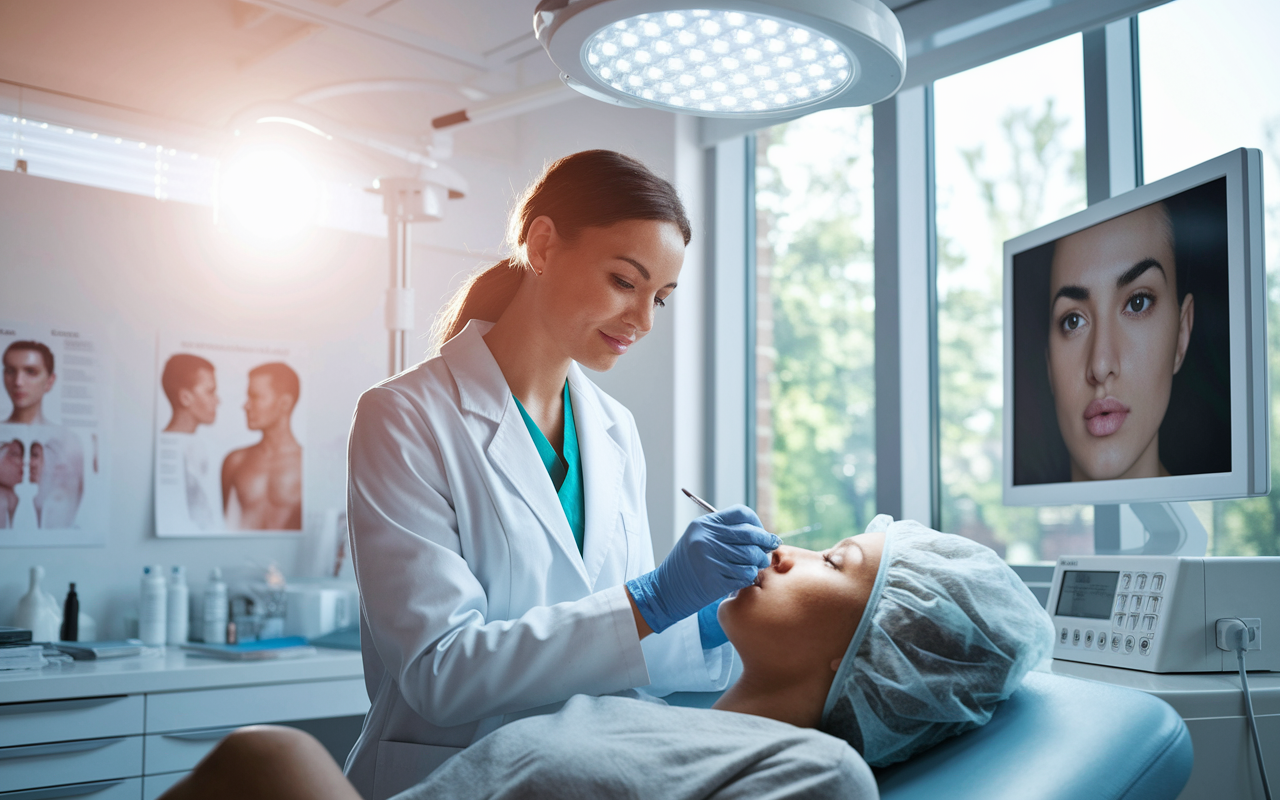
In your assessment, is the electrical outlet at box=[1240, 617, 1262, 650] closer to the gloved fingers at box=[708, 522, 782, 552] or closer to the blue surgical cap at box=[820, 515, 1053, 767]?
the blue surgical cap at box=[820, 515, 1053, 767]

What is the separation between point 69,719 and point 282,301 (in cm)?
117

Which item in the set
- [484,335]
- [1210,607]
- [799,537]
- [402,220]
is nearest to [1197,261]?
[1210,607]

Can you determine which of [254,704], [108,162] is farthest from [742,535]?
[108,162]

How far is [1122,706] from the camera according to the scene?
39.9 inches

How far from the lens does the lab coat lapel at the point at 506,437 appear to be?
1.37 m

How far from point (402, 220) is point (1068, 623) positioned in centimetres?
170

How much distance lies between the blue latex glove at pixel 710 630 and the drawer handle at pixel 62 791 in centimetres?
124

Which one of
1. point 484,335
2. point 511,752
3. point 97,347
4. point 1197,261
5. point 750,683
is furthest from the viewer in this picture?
point 97,347

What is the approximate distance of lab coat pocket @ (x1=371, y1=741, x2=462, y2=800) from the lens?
1.24m

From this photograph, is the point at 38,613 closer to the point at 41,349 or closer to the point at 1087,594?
the point at 41,349

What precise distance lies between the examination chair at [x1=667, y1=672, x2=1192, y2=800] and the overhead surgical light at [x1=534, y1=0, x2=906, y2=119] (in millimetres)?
716

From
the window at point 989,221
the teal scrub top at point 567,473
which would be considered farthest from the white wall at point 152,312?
the window at point 989,221

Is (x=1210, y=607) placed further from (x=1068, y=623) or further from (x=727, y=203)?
(x=727, y=203)

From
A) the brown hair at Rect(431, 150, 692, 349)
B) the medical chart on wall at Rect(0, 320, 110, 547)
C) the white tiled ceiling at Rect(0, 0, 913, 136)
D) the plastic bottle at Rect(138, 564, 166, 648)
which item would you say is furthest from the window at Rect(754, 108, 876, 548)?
the medical chart on wall at Rect(0, 320, 110, 547)
